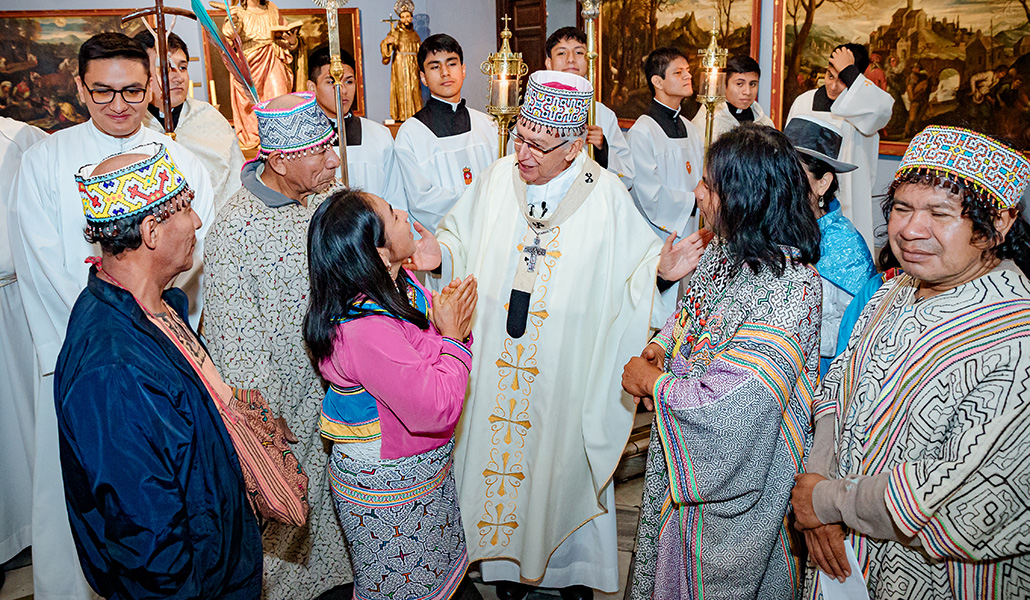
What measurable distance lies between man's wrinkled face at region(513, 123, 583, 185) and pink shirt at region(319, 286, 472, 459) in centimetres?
118

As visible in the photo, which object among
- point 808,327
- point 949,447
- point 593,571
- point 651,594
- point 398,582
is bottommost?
point 593,571

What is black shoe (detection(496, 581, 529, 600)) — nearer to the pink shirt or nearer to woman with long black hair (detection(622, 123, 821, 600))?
woman with long black hair (detection(622, 123, 821, 600))

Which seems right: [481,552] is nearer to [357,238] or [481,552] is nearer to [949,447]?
[357,238]

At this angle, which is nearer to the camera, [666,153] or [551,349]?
[551,349]

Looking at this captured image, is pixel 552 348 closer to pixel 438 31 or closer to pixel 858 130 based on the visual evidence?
pixel 858 130

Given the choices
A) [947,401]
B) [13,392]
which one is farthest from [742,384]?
[13,392]

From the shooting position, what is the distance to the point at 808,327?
2.20 metres

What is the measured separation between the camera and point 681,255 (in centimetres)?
299

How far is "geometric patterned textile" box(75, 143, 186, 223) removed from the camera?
1937 millimetres

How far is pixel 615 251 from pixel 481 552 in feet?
4.67

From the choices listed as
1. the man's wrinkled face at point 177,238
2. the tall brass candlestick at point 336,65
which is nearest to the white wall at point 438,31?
the tall brass candlestick at point 336,65

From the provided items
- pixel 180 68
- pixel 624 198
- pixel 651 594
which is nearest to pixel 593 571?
pixel 651 594

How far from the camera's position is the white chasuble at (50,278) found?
331 cm

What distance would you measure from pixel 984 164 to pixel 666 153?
5013mm
